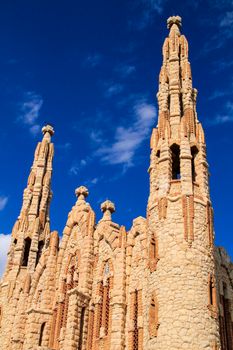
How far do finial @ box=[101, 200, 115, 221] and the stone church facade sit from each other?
73mm

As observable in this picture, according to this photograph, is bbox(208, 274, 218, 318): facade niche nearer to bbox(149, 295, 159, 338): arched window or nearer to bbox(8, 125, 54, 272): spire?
bbox(149, 295, 159, 338): arched window

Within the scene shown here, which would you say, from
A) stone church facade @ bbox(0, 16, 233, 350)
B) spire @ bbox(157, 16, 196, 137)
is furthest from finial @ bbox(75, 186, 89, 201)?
spire @ bbox(157, 16, 196, 137)

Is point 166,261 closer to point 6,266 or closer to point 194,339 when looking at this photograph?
point 194,339

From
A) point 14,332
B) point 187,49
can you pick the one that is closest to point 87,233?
point 14,332

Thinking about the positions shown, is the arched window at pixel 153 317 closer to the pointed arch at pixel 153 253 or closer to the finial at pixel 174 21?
the pointed arch at pixel 153 253

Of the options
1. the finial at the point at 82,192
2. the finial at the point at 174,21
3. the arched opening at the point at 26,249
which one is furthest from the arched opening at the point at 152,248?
the finial at the point at 174,21

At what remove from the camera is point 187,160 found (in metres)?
25.1

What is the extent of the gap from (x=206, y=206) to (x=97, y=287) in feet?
26.7

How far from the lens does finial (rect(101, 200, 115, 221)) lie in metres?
30.3

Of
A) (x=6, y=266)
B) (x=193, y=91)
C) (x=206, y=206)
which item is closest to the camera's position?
(x=206, y=206)

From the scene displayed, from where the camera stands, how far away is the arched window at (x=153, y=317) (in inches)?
816

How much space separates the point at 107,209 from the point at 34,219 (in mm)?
10367

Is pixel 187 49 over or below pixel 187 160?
over

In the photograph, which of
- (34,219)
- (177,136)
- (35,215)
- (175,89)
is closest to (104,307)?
(177,136)
